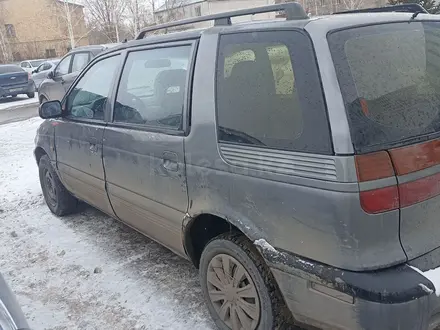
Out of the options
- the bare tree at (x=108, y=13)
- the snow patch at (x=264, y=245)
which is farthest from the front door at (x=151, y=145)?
the bare tree at (x=108, y=13)

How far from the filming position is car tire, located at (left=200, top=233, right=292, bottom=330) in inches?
92.6

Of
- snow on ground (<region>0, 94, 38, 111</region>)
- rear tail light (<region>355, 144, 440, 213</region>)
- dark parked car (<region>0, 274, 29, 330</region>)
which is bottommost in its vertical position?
snow on ground (<region>0, 94, 38, 111</region>)

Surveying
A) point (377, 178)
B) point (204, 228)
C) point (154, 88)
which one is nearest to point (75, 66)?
point (154, 88)

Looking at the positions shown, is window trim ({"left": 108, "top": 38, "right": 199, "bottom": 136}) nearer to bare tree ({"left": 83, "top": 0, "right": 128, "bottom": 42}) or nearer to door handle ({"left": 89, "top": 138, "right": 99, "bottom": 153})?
door handle ({"left": 89, "top": 138, "right": 99, "bottom": 153})

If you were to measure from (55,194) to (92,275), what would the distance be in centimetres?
164

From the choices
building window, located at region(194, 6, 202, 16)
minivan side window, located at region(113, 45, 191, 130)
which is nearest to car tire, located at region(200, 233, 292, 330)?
minivan side window, located at region(113, 45, 191, 130)

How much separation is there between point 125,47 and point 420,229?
8.54 ft

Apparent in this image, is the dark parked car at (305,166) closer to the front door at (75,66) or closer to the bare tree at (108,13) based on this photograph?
the front door at (75,66)

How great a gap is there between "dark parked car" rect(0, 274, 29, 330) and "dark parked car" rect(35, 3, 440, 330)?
110cm

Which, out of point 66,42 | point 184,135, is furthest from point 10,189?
point 66,42

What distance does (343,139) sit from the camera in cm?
188

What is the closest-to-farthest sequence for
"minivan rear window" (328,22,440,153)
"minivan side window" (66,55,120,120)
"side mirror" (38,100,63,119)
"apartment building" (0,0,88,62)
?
"minivan rear window" (328,22,440,153) < "minivan side window" (66,55,120,120) < "side mirror" (38,100,63,119) < "apartment building" (0,0,88,62)

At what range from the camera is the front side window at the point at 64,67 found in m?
11.6

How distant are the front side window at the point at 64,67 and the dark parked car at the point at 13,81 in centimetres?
749
